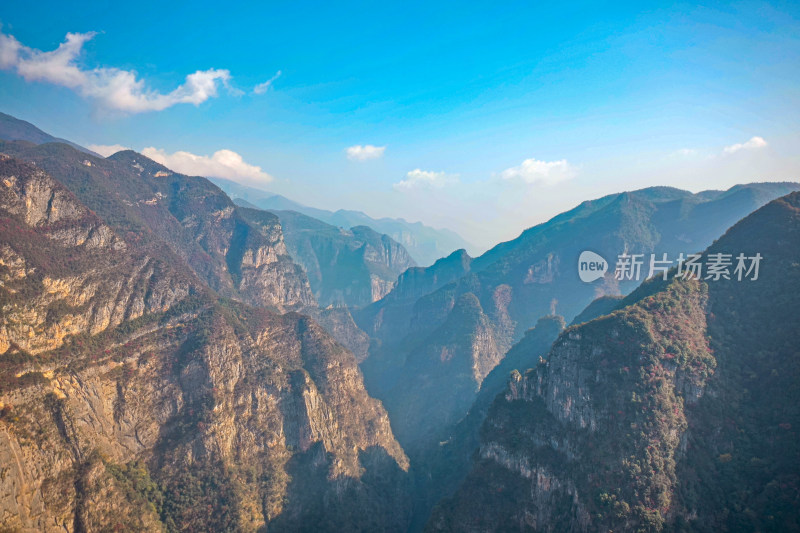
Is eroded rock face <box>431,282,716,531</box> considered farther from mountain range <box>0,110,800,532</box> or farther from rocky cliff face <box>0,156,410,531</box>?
rocky cliff face <box>0,156,410,531</box>

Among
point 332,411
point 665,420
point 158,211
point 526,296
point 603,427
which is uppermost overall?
point 158,211

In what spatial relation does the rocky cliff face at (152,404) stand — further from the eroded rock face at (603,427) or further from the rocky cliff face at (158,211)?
the eroded rock face at (603,427)

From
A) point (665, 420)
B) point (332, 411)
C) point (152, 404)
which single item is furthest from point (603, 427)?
point (152, 404)

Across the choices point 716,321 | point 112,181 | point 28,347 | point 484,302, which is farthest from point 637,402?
point 112,181

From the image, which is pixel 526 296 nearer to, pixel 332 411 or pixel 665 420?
pixel 332 411

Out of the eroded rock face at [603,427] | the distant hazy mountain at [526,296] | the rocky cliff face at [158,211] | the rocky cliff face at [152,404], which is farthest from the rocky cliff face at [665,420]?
the rocky cliff face at [158,211]

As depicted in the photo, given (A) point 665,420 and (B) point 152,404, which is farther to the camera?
(B) point 152,404
